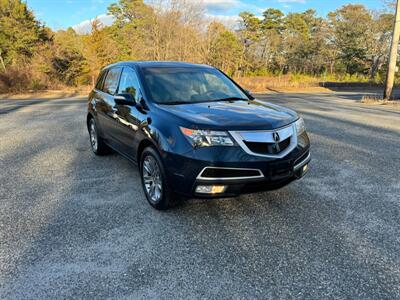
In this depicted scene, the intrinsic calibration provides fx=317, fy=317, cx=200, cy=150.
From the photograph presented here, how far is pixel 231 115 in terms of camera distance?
3.39 metres

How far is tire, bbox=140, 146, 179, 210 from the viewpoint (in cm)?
348

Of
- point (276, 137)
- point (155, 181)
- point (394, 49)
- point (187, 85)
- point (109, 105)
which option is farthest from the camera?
point (394, 49)

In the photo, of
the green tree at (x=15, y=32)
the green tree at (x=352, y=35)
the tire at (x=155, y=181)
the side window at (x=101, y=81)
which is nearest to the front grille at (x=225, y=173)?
the tire at (x=155, y=181)

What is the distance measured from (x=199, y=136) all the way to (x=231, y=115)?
494 mm

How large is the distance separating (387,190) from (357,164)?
1.24 meters

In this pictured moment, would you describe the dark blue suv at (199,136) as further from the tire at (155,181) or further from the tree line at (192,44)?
the tree line at (192,44)

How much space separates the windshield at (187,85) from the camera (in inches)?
159

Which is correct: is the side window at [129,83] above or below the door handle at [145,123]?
above

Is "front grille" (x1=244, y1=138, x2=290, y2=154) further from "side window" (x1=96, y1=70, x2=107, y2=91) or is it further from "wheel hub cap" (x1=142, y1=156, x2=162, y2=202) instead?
"side window" (x1=96, y1=70, x2=107, y2=91)

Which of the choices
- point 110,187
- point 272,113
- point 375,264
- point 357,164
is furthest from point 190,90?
point 357,164

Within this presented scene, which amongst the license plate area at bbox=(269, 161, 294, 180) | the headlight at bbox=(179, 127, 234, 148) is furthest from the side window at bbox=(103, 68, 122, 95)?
the license plate area at bbox=(269, 161, 294, 180)

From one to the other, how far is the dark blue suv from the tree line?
23.0 m

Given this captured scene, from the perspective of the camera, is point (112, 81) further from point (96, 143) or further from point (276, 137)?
point (276, 137)

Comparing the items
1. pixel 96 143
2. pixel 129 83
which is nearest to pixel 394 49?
pixel 96 143
